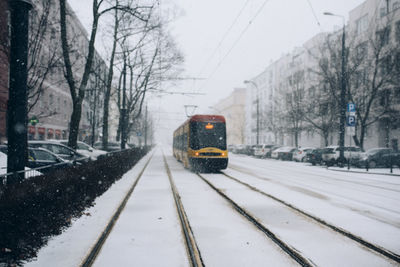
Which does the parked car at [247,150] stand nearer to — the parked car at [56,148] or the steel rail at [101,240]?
the parked car at [56,148]

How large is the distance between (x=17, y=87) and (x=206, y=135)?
1211cm

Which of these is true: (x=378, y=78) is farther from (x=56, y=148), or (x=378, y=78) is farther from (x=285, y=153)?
(x=56, y=148)

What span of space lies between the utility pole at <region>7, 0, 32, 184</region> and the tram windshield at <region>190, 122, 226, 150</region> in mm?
11669

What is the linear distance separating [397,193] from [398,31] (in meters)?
22.9

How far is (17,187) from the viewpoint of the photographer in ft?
15.9

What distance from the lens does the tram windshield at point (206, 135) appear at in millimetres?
17719

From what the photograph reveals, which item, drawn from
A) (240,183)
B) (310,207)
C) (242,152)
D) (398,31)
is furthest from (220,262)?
(242,152)

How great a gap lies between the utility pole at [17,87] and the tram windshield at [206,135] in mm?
11669

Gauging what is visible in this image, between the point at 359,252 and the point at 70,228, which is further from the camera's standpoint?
the point at 70,228

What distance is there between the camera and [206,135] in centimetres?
1786

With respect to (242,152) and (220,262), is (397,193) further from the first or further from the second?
(242,152)

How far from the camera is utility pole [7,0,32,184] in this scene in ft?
20.8

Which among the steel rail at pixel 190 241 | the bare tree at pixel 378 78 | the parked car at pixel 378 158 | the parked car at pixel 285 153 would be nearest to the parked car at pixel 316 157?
the parked car at pixel 378 158

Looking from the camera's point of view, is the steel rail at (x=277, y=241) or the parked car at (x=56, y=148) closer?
the steel rail at (x=277, y=241)
